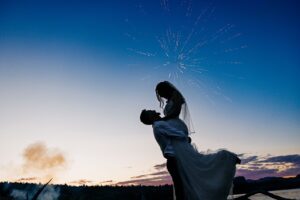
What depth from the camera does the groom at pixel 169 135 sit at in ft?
16.2

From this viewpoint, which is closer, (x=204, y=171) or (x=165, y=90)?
(x=204, y=171)

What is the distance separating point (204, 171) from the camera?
4973 millimetres

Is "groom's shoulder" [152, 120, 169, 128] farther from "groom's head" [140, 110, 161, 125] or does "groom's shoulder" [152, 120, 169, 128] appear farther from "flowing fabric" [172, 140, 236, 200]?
"flowing fabric" [172, 140, 236, 200]

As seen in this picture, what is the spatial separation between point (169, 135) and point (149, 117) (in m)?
0.52

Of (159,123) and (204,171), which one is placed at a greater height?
(159,123)

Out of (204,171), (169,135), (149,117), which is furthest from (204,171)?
(149,117)

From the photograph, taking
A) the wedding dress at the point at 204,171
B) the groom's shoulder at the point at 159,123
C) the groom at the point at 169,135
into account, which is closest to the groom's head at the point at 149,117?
the groom at the point at 169,135

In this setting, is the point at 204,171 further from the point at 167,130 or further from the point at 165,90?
the point at 165,90

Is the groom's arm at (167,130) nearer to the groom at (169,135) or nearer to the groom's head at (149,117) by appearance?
the groom at (169,135)

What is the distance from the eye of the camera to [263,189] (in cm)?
492

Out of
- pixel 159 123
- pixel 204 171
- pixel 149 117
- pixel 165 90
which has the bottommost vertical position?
pixel 204 171

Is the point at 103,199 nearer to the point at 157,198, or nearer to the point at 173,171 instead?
the point at 157,198

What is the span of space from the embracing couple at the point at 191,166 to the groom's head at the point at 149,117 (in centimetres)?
11

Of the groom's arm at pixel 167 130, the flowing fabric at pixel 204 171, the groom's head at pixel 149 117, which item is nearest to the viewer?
the flowing fabric at pixel 204 171
